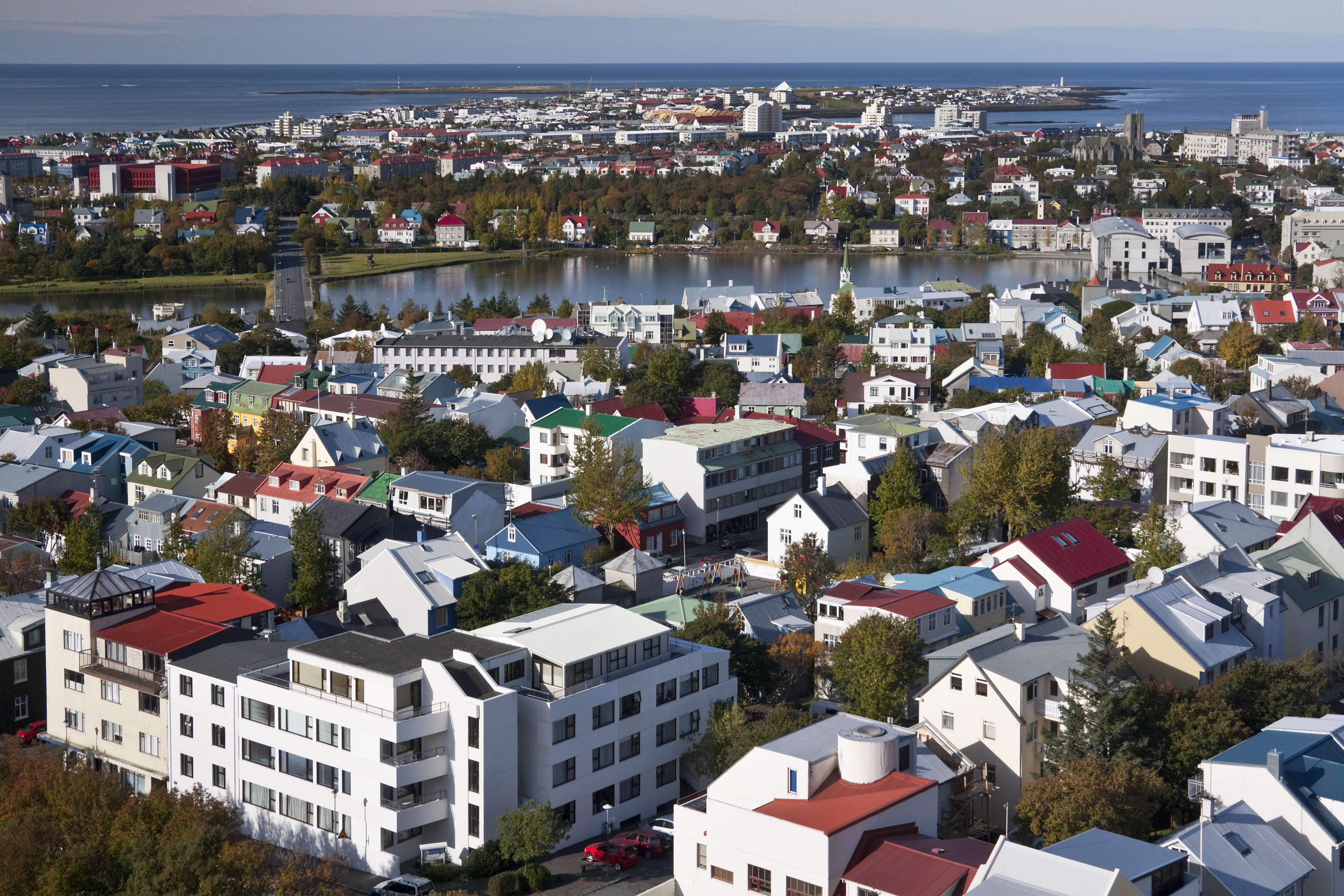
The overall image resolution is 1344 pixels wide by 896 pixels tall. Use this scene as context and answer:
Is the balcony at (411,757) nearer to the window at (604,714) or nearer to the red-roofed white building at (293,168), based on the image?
the window at (604,714)

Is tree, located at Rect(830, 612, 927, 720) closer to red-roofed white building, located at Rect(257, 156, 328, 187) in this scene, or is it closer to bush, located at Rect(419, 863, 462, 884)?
bush, located at Rect(419, 863, 462, 884)

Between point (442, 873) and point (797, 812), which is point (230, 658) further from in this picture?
point (797, 812)

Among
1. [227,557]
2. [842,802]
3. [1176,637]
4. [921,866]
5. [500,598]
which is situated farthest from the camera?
[227,557]

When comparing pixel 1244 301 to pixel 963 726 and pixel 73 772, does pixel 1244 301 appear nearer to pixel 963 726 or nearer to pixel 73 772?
pixel 963 726

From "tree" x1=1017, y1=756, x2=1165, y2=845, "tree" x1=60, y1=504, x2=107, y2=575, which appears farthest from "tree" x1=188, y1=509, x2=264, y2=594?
"tree" x1=1017, y1=756, x2=1165, y2=845

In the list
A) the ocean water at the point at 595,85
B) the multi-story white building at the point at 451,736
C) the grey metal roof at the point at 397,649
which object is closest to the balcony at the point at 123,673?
the multi-story white building at the point at 451,736

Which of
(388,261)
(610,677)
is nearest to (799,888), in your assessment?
(610,677)

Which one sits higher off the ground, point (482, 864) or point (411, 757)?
point (411, 757)
